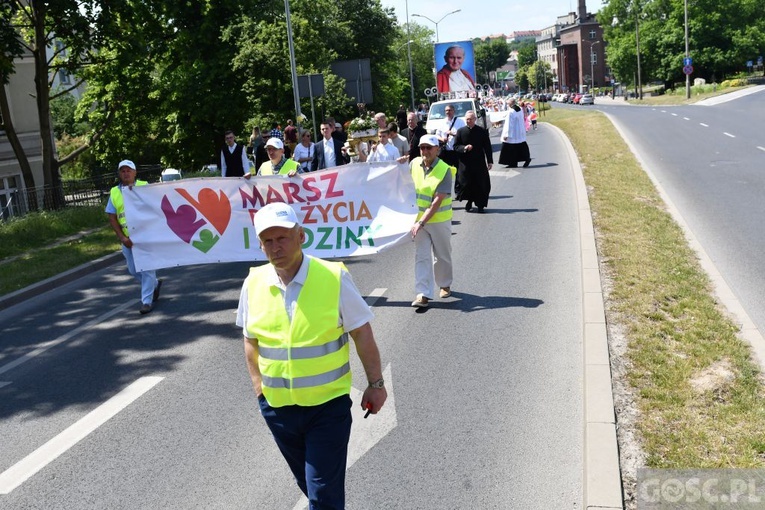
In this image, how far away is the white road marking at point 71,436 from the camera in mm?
5918

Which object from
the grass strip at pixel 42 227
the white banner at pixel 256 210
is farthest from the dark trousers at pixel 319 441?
the grass strip at pixel 42 227

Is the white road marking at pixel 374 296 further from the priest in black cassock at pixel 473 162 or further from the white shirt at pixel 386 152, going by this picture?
the priest in black cassock at pixel 473 162

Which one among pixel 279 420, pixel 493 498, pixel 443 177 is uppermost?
pixel 443 177

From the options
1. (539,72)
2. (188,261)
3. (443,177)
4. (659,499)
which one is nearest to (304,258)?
(659,499)

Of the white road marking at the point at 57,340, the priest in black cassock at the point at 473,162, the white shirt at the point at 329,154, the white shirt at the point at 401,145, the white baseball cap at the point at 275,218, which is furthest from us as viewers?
the white shirt at the point at 401,145

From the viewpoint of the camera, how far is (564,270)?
11.2 metres

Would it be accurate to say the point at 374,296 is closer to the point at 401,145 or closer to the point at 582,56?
the point at 401,145

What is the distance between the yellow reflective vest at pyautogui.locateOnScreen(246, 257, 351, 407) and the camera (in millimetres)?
4027

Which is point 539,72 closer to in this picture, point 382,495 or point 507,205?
point 507,205

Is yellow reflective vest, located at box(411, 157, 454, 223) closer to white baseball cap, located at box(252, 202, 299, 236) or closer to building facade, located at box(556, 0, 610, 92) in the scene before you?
white baseball cap, located at box(252, 202, 299, 236)

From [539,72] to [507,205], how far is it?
569 feet

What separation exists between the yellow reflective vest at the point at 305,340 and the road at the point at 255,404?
52.7 inches

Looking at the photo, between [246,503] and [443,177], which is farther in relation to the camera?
[443,177]

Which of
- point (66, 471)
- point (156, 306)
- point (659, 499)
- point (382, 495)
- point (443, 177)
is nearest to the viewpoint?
point (659, 499)
